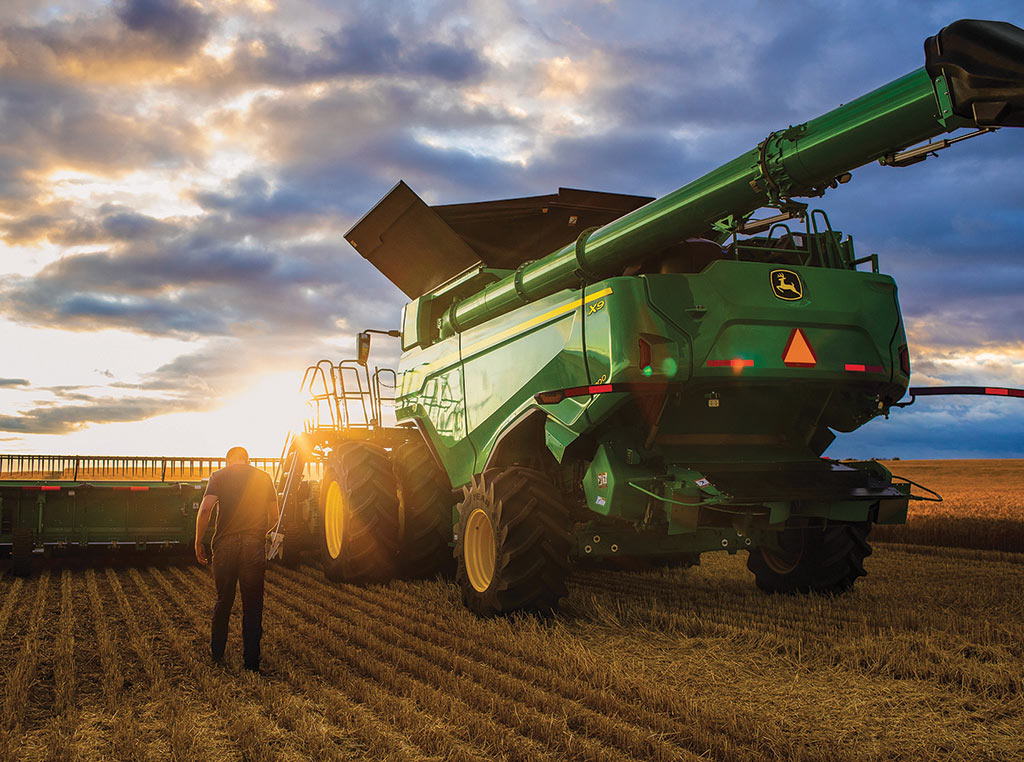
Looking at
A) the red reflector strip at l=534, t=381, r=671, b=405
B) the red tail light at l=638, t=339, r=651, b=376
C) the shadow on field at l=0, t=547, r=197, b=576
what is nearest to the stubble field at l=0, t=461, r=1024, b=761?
the red reflector strip at l=534, t=381, r=671, b=405

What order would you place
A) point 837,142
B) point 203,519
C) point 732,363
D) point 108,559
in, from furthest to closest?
point 108,559 < point 732,363 < point 203,519 < point 837,142

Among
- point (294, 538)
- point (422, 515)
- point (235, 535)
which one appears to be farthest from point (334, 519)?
point (235, 535)

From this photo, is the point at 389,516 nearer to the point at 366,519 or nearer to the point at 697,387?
the point at 366,519

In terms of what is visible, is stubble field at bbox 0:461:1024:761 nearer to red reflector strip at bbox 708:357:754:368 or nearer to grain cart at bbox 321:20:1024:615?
grain cart at bbox 321:20:1024:615

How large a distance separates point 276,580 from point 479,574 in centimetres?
325

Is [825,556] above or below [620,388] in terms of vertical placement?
below

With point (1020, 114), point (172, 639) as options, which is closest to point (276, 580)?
point (172, 639)

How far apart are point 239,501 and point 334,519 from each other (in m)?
3.89

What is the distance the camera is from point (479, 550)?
6969 millimetres

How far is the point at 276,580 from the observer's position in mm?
9172

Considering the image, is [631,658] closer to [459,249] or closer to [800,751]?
[800,751]

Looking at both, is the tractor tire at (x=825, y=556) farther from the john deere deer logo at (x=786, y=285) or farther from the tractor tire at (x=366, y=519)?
the tractor tire at (x=366, y=519)

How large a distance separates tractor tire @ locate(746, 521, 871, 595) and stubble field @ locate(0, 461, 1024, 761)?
0.68ft

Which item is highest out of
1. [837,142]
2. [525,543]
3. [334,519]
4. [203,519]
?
[837,142]
